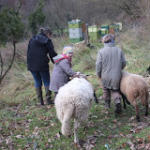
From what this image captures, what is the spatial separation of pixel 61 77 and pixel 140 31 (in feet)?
24.5

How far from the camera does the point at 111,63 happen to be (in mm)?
5164

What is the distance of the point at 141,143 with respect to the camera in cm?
395

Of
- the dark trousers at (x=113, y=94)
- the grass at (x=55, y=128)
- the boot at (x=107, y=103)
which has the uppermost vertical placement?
the dark trousers at (x=113, y=94)

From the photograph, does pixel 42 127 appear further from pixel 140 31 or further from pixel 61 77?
pixel 140 31

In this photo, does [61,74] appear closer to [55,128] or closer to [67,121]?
[55,128]

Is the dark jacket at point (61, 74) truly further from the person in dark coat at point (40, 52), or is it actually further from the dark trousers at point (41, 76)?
the dark trousers at point (41, 76)

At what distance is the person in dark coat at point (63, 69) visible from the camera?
197 inches

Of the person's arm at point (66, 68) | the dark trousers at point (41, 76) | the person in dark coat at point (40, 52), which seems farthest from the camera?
the dark trousers at point (41, 76)

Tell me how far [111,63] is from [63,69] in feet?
3.54

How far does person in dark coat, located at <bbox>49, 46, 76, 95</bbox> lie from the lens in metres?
5.01

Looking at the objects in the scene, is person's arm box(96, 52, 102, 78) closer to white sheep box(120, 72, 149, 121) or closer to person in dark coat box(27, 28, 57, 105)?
white sheep box(120, 72, 149, 121)

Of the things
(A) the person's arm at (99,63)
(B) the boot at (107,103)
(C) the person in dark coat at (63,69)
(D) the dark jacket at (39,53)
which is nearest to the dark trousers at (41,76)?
(D) the dark jacket at (39,53)

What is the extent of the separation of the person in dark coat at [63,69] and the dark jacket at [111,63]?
73 cm

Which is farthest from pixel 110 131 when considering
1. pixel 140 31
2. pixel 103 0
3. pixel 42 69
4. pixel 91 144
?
pixel 103 0
